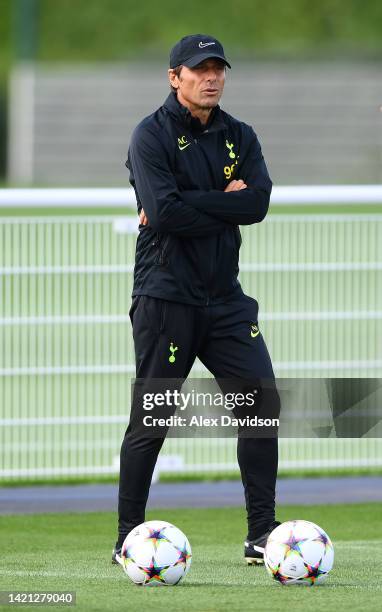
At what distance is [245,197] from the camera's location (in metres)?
6.18

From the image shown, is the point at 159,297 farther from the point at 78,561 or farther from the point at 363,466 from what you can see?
the point at 363,466

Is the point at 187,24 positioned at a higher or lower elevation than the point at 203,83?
higher

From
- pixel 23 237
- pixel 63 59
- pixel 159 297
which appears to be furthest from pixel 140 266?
pixel 63 59

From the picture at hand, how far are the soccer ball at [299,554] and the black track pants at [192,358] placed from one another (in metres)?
0.55

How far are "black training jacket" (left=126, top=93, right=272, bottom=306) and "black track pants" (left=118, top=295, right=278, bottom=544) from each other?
0.08 m

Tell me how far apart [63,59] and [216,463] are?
154 ft

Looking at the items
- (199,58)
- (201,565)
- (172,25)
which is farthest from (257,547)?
(172,25)

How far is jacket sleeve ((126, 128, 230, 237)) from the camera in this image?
6.03 meters

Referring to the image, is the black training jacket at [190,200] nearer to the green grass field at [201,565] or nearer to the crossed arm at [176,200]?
the crossed arm at [176,200]

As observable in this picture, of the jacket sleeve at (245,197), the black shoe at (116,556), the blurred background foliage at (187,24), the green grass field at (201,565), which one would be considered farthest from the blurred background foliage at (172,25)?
the black shoe at (116,556)

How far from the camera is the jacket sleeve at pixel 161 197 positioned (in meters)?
6.03

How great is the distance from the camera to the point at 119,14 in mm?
56469

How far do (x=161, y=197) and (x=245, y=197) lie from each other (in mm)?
376

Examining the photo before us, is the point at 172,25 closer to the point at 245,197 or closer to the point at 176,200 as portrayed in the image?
the point at 245,197
